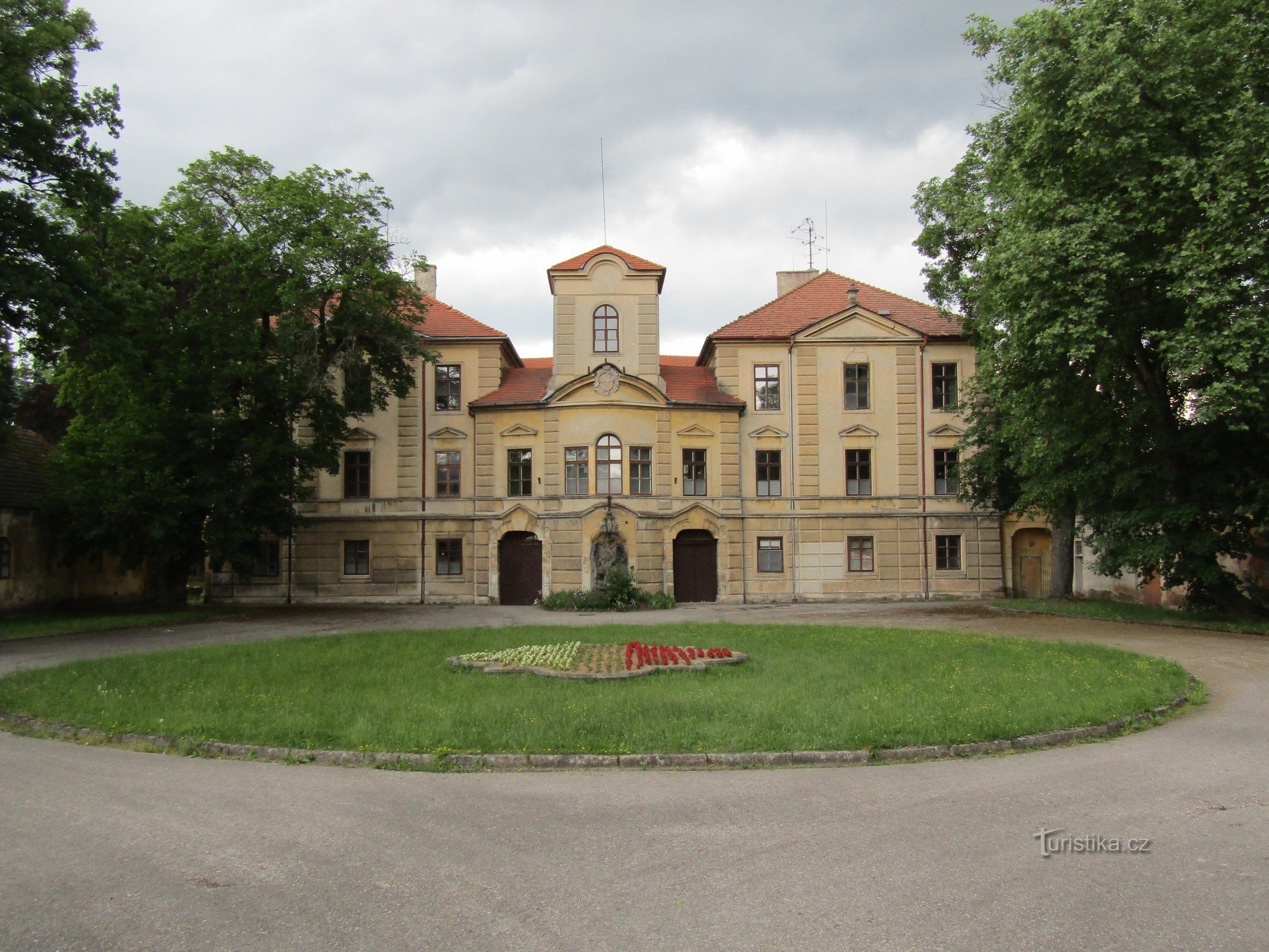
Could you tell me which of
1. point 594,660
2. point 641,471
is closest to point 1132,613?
point 594,660

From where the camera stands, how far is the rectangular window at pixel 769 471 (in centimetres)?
3316

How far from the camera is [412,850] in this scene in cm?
609

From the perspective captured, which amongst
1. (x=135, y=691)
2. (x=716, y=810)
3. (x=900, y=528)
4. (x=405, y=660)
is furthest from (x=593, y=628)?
(x=900, y=528)

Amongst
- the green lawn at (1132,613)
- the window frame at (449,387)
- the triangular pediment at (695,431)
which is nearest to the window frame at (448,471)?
the window frame at (449,387)

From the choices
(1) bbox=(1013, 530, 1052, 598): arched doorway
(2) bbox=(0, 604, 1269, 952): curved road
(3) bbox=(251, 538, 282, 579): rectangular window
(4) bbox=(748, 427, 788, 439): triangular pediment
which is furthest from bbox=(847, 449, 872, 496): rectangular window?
(2) bbox=(0, 604, 1269, 952): curved road

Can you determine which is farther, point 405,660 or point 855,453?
point 855,453

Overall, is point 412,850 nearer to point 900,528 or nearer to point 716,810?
point 716,810

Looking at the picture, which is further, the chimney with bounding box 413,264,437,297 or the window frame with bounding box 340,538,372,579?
the chimney with bounding box 413,264,437,297

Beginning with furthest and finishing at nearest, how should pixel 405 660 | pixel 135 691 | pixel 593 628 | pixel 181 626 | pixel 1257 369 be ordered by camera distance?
pixel 181 626
pixel 593 628
pixel 1257 369
pixel 405 660
pixel 135 691

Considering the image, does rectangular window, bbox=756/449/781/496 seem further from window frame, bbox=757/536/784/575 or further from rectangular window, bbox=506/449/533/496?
rectangular window, bbox=506/449/533/496

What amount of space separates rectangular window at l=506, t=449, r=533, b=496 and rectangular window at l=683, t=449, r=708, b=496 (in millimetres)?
5836

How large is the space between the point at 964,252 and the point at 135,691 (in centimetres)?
2667

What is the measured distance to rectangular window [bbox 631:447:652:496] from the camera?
32.0 m

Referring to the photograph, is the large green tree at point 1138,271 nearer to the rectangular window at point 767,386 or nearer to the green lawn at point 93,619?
the rectangular window at point 767,386
